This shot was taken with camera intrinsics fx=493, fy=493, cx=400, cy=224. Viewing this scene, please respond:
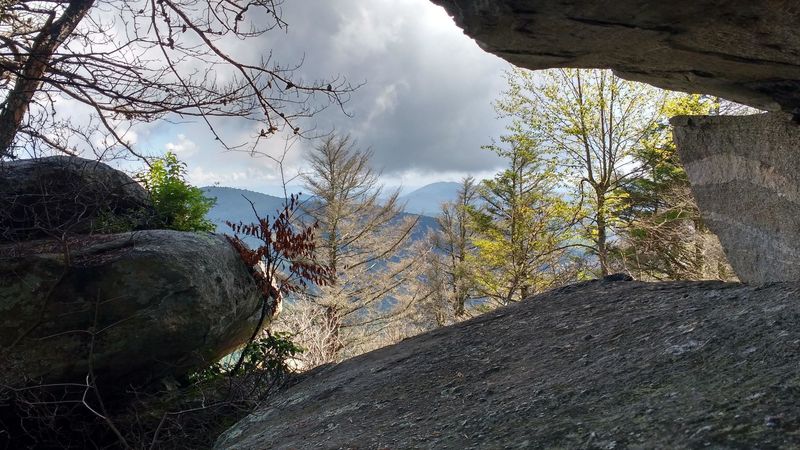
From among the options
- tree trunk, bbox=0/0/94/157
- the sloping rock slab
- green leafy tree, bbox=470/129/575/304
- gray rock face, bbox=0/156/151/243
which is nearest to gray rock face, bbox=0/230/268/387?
gray rock face, bbox=0/156/151/243

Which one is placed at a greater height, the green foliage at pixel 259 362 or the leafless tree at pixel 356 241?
the leafless tree at pixel 356 241

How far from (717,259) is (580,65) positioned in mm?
9306

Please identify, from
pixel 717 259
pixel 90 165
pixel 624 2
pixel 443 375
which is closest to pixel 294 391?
pixel 443 375

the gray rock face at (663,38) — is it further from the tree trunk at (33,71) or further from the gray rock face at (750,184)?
the tree trunk at (33,71)

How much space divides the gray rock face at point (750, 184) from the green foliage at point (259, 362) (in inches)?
183

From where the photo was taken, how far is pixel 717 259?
10.3 meters

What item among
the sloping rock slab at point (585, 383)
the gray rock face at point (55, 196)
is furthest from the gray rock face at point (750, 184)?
the gray rock face at point (55, 196)

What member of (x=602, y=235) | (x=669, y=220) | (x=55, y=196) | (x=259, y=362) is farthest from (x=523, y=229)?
(x=55, y=196)

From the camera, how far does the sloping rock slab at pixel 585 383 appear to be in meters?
1.71

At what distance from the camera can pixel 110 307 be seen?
464 centimetres

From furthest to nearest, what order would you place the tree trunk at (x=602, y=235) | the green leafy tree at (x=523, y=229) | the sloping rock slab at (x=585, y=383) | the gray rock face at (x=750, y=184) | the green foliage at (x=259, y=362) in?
the green leafy tree at (x=523, y=229), the tree trunk at (x=602, y=235), the green foliage at (x=259, y=362), the gray rock face at (x=750, y=184), the sloping rock slab at (x=585, y=383)

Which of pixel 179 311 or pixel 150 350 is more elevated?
pixel 179 311

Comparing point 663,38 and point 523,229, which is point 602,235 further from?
point 663,38

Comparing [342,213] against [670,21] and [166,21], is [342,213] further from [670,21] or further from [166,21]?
[670,21]
